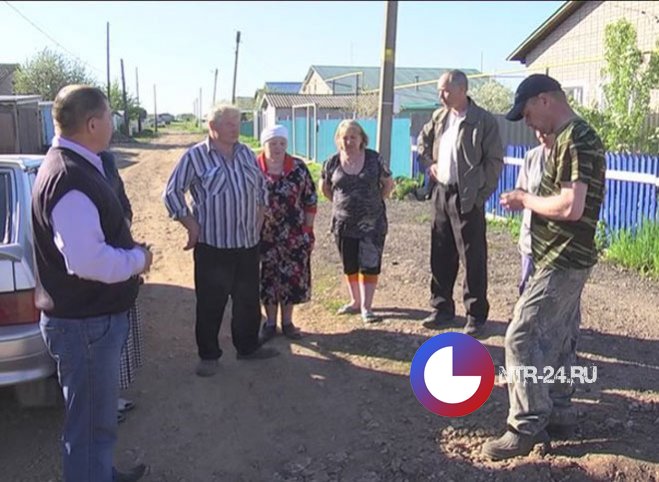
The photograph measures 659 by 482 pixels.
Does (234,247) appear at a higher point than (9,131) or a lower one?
lower

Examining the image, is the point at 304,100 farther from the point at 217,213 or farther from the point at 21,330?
the point at 21,330

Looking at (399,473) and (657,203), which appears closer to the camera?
(399,473)

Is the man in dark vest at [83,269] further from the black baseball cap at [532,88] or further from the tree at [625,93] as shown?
the tree at [625,93]

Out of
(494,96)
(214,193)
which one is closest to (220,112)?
(214,193)

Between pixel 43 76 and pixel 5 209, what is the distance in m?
3.56

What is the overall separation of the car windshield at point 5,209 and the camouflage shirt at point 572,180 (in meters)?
2.81

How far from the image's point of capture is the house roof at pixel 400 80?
32253mm

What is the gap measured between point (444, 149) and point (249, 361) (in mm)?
2145

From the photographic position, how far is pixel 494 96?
22.3m

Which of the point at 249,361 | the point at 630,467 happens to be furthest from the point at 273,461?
the point at 630,467

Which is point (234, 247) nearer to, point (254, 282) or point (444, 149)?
point (254, 282)

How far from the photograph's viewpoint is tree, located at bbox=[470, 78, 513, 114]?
864 inches

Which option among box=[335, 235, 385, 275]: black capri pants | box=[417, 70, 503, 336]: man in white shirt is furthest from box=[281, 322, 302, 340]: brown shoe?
box=[417, 70, 503, 336]: man in white shirt

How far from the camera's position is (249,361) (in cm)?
482
